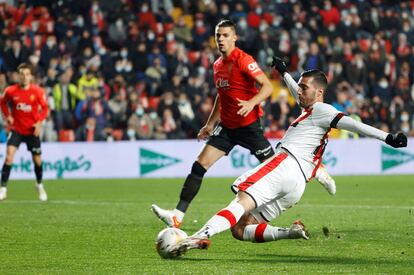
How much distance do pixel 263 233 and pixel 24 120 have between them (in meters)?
9.30

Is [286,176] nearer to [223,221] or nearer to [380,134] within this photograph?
[223,221]

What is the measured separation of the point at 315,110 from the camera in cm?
930

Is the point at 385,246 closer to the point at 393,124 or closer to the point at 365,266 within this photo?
the point at 365,266

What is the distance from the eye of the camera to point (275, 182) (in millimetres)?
8953

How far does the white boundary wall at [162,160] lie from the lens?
23969mm

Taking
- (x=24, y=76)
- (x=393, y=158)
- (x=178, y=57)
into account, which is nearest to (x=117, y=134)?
(x=178, y=57)

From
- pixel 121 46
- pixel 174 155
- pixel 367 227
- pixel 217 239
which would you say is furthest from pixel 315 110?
pixel 121 46

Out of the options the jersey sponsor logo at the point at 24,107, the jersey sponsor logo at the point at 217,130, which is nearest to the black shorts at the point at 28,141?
the jersey sponsor logo at the point at 24,107

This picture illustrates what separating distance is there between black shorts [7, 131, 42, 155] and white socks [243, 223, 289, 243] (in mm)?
8933

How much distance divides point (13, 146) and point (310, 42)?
13592 mm

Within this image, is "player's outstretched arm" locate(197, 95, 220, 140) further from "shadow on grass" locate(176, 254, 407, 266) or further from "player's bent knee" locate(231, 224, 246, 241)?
"shadow on grass" locate(176, 254, 407, 266)

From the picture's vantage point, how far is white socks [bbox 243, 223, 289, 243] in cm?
938

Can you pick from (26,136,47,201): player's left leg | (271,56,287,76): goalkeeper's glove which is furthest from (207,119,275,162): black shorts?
(26,136,47,201): player's left leg

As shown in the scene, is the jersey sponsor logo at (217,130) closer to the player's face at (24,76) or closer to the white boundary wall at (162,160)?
the player's face at (24,76)
